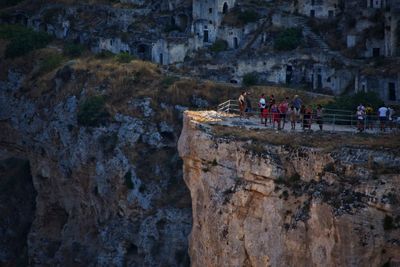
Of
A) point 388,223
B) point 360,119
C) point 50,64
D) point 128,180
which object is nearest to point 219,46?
point 50,64

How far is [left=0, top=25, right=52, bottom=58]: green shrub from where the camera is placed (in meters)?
70.4

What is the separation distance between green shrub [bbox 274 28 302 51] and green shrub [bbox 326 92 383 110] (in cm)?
1257

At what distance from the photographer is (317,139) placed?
36.1m

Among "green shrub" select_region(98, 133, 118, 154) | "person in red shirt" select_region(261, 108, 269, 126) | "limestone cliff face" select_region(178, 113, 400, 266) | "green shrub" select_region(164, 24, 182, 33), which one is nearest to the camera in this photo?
"limestone cliff face" select_region(178, 113, 400, 266)

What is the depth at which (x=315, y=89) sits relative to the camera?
60.9 meters

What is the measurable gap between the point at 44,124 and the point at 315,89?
16.5 meters

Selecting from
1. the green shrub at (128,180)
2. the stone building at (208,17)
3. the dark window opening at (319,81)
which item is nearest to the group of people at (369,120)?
the green shrub at (128,180)

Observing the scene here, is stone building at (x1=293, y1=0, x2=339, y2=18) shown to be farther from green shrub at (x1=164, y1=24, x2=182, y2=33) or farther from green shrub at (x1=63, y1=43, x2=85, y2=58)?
green shrub at (x1=63, y1=43, x2=85, y2=58)

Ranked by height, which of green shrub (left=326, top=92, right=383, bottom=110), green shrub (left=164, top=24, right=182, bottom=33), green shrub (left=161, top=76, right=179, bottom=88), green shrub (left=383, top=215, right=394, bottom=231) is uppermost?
green shrub (left=164, top=24, right=182, bottom=33)

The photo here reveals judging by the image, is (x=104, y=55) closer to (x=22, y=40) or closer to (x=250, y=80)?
(x=22, y=40)

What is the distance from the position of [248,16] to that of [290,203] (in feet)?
117

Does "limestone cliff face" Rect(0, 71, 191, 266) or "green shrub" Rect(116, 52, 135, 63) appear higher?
"green shrub" Rect(116, 52, 135, 63)

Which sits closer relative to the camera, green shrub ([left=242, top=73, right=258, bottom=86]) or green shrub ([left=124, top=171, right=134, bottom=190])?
green shrub ([left=124, top=171, right=134, bottom=190])

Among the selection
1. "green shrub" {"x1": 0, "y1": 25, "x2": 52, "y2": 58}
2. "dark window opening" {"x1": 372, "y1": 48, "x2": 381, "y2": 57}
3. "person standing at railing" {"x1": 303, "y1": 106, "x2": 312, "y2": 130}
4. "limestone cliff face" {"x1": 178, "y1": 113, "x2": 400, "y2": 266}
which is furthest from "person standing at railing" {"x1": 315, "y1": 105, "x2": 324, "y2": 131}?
"green shrub" {"x1": 0, "y1": 25, "x2": 52, "y2": 58}
